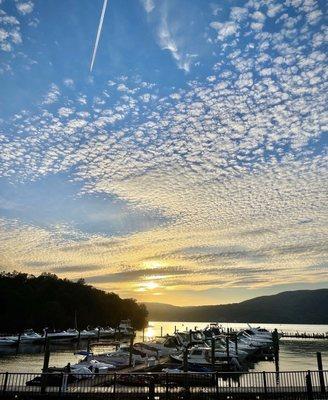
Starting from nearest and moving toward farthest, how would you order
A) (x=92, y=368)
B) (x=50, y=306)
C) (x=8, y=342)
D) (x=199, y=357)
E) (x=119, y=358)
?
(x=92, y=368) → (x=199, y=357) → (x=119, y=358) → (x=8, y=342) → (x=50, y=306)

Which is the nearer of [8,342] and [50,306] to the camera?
[8,342]

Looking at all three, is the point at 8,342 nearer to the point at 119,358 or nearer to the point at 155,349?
the point at 155,349

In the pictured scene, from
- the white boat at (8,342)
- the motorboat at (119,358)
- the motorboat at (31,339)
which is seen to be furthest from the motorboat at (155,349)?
the motorboat at (31,339)

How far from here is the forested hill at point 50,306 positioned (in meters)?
119

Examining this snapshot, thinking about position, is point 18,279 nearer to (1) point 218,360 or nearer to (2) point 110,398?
(1) point 218,360

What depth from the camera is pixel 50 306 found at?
437 ft

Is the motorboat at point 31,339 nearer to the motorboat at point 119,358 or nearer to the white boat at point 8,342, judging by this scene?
the white boat at point 8,342

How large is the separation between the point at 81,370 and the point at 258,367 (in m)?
37.2

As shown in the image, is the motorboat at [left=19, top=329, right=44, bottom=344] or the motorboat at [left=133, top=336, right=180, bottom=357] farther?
the motorboat at [left=19, top=329, right=44, bottom=344]

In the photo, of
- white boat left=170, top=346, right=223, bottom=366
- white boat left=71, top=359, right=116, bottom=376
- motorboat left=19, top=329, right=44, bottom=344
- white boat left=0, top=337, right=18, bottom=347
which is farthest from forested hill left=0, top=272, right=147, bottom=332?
white boat left=71, top=359, right=116, bottom=376

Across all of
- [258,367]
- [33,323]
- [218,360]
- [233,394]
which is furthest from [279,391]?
[33,323]

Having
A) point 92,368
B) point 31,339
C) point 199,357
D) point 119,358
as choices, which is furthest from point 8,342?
point 92,368

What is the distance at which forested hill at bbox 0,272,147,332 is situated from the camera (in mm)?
119062

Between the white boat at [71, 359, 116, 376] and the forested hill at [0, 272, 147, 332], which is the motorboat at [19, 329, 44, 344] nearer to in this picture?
the forested hill at [0, 272, 147, 332]
